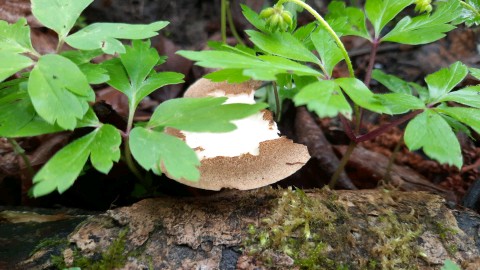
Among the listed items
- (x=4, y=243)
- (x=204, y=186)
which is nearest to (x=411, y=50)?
(x=204, y=186)

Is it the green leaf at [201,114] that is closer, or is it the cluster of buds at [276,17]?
the green leaf at [201,114]

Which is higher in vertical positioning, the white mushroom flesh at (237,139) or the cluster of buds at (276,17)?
the cluster of buds at (276,17)

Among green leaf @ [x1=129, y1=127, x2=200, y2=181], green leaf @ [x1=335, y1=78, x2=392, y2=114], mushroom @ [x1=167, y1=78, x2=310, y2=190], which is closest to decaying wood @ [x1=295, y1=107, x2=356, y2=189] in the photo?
mushroom @ [x1=167, y1=78, x2=310, y2=190]

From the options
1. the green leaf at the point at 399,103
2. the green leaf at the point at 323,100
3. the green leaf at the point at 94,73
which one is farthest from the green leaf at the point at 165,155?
the green leaf at the point at 399,103

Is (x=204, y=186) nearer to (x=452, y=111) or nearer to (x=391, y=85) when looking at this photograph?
(x=452, y=111)

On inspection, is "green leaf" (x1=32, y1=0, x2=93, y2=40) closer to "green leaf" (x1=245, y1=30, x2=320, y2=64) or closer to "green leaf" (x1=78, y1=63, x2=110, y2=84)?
"green leaf" (x1=78, y1=63, x2=110, y2=84)

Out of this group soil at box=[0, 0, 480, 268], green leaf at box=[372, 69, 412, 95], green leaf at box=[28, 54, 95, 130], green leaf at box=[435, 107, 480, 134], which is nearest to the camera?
green leaf at box=[28, 54, 95, 130]

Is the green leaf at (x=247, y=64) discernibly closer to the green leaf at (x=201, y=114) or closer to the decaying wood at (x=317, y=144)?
the green leaf at (x=201, y=114)
